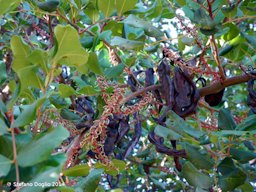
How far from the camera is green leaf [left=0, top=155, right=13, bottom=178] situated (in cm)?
58

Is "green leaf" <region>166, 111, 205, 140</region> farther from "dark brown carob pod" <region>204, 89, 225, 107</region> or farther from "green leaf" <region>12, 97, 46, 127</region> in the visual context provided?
"green leaf" <region>12, 97, 46, 127</region>

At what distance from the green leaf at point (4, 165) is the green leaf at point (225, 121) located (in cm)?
52

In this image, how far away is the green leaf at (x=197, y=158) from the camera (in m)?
0.94

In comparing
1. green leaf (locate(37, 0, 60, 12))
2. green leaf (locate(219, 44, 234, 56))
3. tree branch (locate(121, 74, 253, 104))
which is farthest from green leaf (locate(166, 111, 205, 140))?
green leaf (locate(37, 0, 60, 12))

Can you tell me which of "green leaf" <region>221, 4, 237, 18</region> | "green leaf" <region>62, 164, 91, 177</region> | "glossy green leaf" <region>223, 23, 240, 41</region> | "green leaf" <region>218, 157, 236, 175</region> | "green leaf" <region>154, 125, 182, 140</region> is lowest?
"green leaf" <region>218, 157, 236, 175</region>

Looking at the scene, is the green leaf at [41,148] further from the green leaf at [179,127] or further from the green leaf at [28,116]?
the green leaf at [179,127]

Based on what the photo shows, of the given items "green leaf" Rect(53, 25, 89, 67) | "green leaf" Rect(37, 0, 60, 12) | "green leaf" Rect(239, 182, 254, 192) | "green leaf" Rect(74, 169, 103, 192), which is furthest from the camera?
"green leaf" Rect(239, 182, 254, 192)

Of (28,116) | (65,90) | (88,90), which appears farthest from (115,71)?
(28,116)

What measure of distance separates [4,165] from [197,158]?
469mm

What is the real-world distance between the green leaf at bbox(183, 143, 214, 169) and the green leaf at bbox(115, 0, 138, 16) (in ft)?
1.04

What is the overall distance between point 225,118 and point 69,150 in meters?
0.34

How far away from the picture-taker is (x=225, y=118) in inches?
39.0

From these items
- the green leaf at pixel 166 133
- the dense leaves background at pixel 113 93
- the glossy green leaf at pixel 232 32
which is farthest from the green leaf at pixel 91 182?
the glossy green leaf at pixel 232 32

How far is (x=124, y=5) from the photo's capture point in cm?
101
